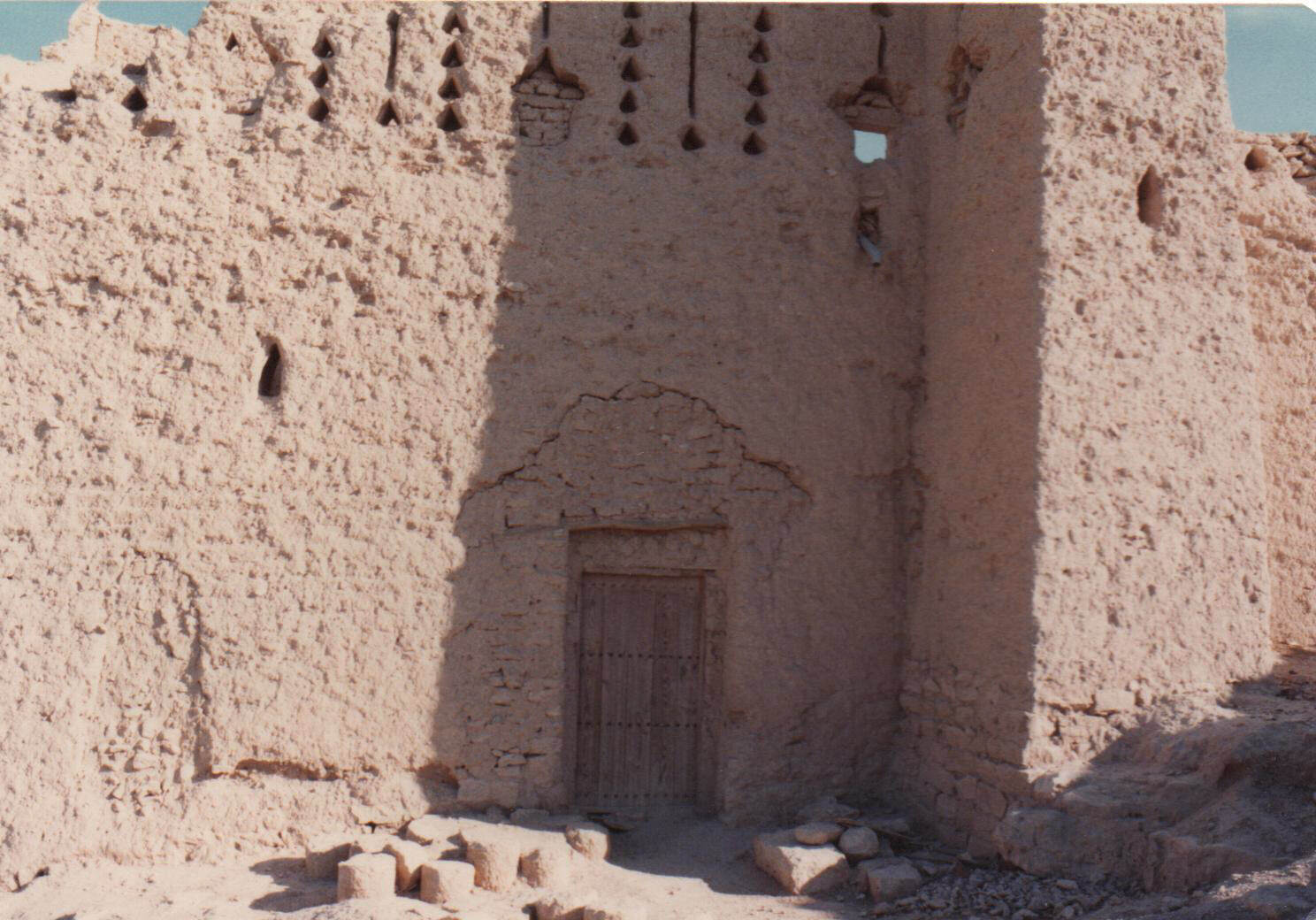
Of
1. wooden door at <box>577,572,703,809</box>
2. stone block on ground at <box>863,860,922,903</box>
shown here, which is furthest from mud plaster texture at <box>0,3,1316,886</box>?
stone block on ground at <box>863,860,922,903</box>

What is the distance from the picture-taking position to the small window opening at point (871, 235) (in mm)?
6875

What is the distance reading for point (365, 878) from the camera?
540cm

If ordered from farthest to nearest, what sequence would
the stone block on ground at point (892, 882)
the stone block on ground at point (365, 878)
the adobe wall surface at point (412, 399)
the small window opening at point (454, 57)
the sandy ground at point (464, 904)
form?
the small window opening at point (454, 57), the adobe wall surface at point (412, 399), the stone block on ground at point (892, 882), the stone block on ground at point (365, 878), the sandy ground at point (464, 904)

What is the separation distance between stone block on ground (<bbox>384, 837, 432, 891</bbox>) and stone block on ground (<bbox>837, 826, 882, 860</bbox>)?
6.26 feet

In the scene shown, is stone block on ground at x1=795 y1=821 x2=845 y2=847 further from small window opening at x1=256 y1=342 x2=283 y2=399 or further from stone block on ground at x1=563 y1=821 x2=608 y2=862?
small window opening at x1=256 y1=342 x2=283 y2=399

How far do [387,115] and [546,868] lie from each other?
3.80m

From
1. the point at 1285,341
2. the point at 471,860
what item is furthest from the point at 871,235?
the point at 471,860

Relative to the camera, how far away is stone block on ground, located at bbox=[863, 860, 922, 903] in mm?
5551

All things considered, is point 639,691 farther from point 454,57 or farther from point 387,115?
point 454,57

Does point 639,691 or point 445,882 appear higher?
point 639,691

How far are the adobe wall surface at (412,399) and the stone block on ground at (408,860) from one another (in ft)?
1.30

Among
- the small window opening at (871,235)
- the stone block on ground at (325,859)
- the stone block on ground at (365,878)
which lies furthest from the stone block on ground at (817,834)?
the small window opening at (871,235)

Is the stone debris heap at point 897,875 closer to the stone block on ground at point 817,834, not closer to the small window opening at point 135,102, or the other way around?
the stone block on ground at point 817,834

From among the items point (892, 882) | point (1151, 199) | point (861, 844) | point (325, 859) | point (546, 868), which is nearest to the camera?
point (892, 882)
